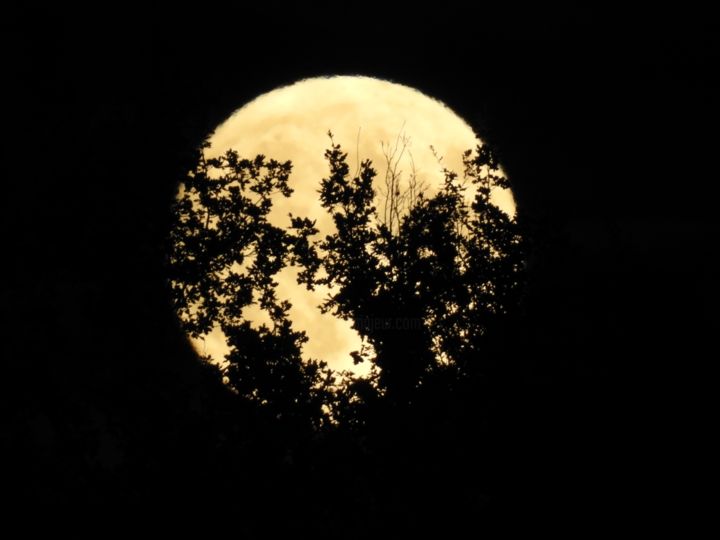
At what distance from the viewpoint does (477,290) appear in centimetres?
1170

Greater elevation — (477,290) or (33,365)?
(477,290)

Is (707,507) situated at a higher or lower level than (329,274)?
lower

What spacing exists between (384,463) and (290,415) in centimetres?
234

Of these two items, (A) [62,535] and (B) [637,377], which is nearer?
(B) [637,377]

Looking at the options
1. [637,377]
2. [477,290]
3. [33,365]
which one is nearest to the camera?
[637,377]

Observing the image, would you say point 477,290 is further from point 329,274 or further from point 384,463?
point 384,463

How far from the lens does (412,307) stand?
1184cm

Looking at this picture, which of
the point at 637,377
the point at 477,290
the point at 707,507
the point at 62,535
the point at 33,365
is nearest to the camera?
the point at 707,507

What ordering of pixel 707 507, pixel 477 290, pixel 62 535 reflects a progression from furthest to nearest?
1. pixel 477 290
2. pixel 62 535
3. pixel 707 507

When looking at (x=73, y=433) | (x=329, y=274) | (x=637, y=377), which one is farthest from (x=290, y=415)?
(x=637, y=377)

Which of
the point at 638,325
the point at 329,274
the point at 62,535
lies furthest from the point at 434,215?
the point at 62,535

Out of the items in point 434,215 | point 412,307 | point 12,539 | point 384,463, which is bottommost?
point 12,539

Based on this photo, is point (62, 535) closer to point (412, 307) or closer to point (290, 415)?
point (290, 415)

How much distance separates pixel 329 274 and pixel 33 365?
651 cm
